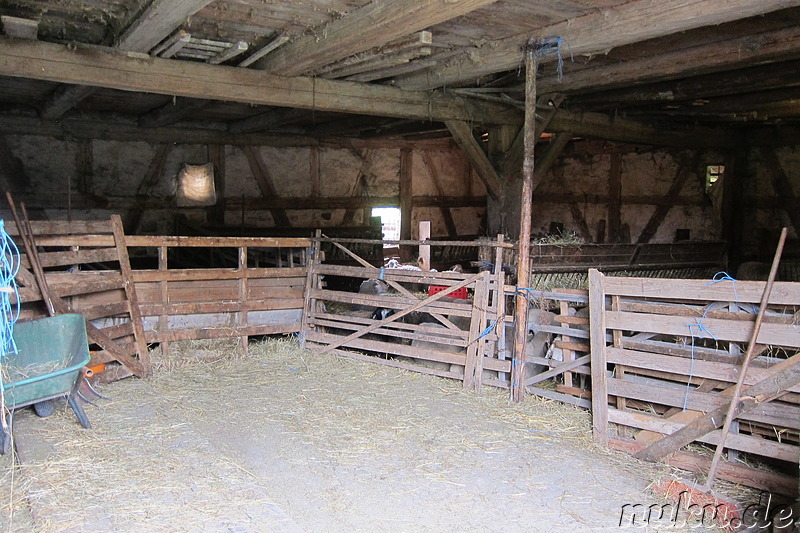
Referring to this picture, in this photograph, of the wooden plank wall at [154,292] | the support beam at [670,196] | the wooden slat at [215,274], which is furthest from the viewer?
the support beam at [670,196]

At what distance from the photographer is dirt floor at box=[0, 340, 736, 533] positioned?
3646 mm

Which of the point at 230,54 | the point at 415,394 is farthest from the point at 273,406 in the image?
the point at 230,54

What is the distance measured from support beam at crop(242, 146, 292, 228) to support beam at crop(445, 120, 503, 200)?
216 inches

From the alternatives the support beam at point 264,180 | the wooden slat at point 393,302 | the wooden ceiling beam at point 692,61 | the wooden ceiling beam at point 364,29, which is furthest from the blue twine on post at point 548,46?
Result: the support beam at point 264,180

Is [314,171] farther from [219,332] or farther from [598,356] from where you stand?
[598,356]

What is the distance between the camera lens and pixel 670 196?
13758 mm

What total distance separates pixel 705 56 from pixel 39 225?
267 inches

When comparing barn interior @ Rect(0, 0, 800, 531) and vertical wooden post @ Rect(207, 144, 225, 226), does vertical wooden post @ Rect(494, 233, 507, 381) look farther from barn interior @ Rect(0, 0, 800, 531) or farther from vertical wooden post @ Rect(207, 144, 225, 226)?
vertical wooden post @ Rect(207, 144, 225, 226)

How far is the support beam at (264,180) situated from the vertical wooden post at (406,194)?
2673mm

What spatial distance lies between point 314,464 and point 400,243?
3.24 m

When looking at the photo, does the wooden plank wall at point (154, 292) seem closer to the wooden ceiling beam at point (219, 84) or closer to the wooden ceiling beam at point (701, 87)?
the wooden ceiling beam at point (219, 84)

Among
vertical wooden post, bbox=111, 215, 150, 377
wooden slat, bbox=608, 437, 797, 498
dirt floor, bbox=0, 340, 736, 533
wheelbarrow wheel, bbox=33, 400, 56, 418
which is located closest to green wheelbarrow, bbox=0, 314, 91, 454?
wheelbarrow wheel, bbox=33, 400, 56, 418

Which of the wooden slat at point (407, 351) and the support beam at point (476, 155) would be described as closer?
the wooden slat at point (407, 351)

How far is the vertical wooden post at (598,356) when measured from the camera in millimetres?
4832
